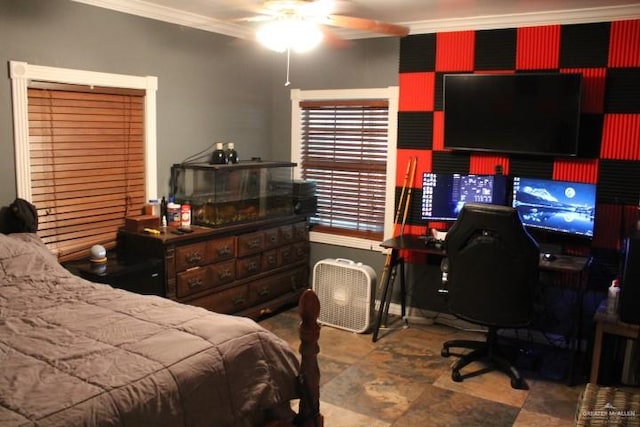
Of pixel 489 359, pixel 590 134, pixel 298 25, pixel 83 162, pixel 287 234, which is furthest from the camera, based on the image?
pixel 287 234

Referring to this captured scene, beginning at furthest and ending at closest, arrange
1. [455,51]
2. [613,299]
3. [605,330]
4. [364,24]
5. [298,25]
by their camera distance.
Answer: [455,51]
[613,299]
[605,330]
[364,24]
[298,25]

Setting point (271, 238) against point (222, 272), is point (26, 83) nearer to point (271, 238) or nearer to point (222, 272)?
point (222, 272)

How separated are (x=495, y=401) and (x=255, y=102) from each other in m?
3.20

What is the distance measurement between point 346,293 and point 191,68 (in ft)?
6.97

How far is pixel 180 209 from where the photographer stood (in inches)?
167

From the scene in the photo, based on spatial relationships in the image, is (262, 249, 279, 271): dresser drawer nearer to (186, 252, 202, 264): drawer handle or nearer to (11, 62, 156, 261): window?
(186, 252, 202, 264): drawer handle

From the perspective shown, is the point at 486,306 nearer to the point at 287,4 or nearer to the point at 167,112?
the point at 287,4

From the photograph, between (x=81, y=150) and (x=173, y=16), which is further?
(x=173, y=16)

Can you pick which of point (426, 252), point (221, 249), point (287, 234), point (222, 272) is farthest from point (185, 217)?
point (426, 252)

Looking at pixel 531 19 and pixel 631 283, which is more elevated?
pixel 531 19

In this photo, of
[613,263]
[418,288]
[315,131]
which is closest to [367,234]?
[418,288]

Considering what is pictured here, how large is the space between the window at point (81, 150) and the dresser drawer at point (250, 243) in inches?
30.3

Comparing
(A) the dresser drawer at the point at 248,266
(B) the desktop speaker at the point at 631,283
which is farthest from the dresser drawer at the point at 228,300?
(B) the desktop speaker at the point at 631,283

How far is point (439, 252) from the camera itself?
3.91 metres
